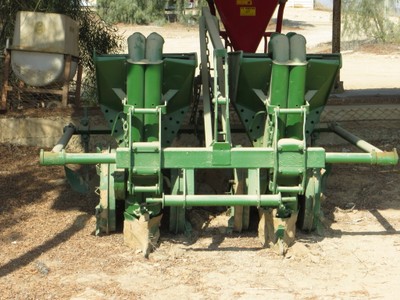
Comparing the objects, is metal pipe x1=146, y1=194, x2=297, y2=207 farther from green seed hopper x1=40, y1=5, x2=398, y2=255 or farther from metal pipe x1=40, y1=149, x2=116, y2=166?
metal pipe x1=40, y1=149, x2=116, y2=166

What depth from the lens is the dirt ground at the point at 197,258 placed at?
4953 mm

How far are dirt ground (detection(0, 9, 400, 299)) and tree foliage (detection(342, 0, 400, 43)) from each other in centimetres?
2183

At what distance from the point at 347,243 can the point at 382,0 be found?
23.6m

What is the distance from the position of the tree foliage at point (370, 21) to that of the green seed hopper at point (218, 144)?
22.9 metres

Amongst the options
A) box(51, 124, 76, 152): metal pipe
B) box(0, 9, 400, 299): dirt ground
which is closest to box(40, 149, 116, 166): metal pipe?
box(51, 124, 76, 152): metal pipe

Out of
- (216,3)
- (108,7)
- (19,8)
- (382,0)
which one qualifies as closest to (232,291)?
(216,3)

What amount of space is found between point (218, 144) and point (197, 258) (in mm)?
843

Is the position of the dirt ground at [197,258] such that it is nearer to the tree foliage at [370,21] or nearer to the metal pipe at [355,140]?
the metal pipe at [355,140]

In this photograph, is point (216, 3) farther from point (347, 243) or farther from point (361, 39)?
point (361, 39)

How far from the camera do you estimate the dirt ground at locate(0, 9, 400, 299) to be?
4953 millimetres

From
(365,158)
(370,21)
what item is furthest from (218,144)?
(370,21)

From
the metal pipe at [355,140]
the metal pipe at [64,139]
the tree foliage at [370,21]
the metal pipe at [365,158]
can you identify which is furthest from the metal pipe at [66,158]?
the tree foliage at [370,21]

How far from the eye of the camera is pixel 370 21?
2903 centimetres

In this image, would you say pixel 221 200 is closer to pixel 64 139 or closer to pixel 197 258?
pixel 197 258
